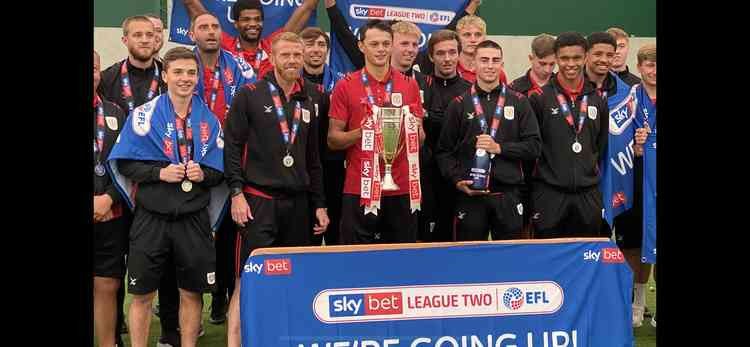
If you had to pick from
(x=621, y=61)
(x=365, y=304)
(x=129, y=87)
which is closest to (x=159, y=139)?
(x=129, y=87)

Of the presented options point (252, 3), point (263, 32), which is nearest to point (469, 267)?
point (252, 3)

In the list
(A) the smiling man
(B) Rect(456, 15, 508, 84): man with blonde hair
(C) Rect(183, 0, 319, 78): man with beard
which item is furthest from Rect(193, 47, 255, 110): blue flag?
(A) the smiling man

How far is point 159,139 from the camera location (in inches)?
212

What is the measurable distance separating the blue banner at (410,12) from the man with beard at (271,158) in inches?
74.7

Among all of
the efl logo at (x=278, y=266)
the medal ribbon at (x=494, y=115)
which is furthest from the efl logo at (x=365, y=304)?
the medal ribbon at (x=494, y=115)

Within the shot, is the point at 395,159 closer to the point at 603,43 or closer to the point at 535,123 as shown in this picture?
the point at 535,123

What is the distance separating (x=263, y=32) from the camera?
7621 mm

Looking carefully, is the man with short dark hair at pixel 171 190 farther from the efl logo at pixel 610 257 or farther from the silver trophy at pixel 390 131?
the efl logo at pixel 610 257

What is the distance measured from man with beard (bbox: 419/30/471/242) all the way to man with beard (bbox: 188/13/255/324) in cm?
122

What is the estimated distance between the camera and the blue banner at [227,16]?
740cm

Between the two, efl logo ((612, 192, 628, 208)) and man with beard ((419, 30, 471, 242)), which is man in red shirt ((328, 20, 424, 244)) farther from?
efl logo ((612, 192, 628, 208))

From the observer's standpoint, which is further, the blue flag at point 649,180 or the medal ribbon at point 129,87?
the blue flag at point 649,180

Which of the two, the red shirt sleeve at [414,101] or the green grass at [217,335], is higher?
the red shirt sleeve at [414,101]

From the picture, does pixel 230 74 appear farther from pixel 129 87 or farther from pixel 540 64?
pixel 540 64
